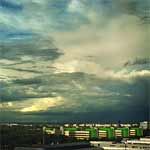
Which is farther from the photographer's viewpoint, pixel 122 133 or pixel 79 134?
pixel 122 133

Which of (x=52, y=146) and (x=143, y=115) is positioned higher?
(x=143, y=115)

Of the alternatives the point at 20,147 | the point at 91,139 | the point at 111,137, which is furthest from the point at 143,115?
the point at 111,137

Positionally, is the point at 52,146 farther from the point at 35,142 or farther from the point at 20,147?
the point at 20,147

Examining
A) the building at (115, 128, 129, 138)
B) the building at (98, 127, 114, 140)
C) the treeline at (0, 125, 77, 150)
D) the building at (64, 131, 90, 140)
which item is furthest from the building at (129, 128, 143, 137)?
the treeline at (0, 125, 77, 150)

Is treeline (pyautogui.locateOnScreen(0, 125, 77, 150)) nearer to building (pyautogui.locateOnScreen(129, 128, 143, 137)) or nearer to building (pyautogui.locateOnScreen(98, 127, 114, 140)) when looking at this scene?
building (pyautogui.locateOnScreen(98, 127, 114, 140))

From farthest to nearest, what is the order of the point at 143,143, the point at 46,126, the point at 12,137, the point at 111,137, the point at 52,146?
the point at 111,137 < the point at 143,143 < the point at 52,146 < the point at 46,126 < the point at 12,137

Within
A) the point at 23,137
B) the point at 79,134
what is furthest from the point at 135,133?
the point at 23,137

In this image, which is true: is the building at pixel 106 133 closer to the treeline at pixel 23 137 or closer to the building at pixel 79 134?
the building at pixel 79 134

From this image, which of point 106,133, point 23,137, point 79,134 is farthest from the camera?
point 106,133

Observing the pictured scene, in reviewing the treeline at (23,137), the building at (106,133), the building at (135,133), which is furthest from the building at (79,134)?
the building at (135,133)

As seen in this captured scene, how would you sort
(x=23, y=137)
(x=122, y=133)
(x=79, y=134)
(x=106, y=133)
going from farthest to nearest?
1. (x=122, y=133)
2. (x=106, y=133)
3. (x=79, y=134)
4. (x=23, y=137)

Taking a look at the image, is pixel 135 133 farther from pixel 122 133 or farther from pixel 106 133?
pixel 106 133
